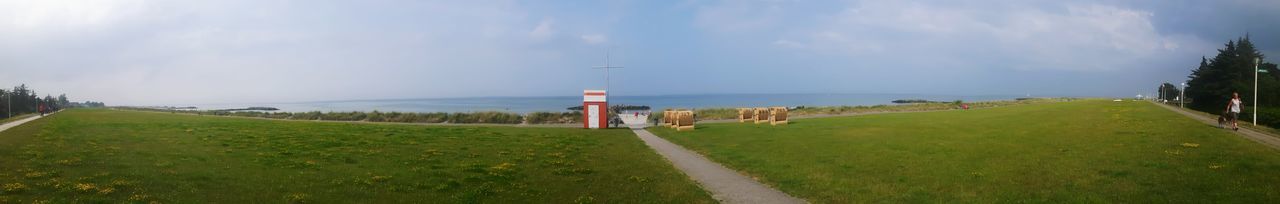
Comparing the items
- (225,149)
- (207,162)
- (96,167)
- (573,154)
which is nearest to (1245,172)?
(573,154)

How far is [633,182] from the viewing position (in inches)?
497

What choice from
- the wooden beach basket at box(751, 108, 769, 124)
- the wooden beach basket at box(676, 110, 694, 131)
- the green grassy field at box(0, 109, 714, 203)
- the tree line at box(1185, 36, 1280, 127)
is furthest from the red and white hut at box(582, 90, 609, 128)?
the tree line at box(1185, 36, 1280, 127)

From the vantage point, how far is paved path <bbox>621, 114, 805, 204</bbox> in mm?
10516

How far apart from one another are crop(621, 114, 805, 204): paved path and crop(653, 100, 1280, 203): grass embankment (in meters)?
0.43

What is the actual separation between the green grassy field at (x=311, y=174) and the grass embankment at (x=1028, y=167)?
2.79 m

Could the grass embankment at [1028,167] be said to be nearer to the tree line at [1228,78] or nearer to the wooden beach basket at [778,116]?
the wooden beach basket at [778,116]

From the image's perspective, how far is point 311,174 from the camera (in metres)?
12.1

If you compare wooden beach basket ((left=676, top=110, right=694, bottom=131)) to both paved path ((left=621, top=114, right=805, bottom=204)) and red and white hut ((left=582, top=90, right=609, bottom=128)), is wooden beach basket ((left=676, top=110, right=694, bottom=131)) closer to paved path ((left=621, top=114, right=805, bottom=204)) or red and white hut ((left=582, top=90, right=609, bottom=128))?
red and white hut ((left=582, top=90, right=609, bottom=128))

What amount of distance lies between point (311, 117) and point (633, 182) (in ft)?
178

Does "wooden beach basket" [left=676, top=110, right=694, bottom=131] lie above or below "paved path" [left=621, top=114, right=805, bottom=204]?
above

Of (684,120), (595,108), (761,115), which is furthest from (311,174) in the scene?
(761,115)

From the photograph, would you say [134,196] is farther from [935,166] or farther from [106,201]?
[935,166]

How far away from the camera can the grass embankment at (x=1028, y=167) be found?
9961mm

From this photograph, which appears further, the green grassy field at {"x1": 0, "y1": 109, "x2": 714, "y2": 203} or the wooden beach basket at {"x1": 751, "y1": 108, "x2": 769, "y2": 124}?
the wooden beach basket at {"x1": 751, "y1": 108, "x2": 769, "y2": 124}
